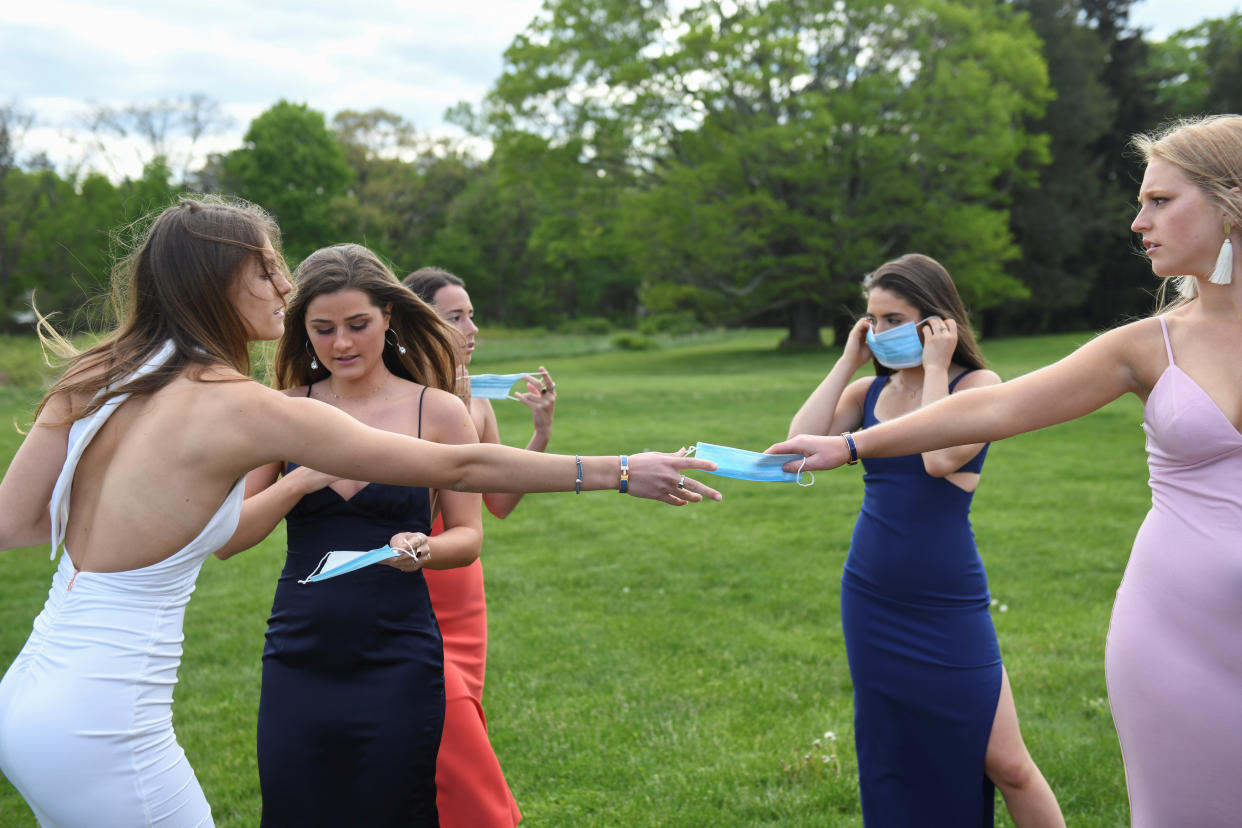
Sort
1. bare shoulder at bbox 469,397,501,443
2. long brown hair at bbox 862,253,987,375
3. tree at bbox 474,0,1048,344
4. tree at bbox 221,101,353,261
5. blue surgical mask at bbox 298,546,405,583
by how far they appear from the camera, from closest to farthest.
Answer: blue surgical mask at bbox 298,546,405,583, long brown hair at bbox 862,253,987,375, bare shoulder at bbox 469,397,501,443, tree at bbox 474,0,1048,344, tree at bbox 221,101,353,261

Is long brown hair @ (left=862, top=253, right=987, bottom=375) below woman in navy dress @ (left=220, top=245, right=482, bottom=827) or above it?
above

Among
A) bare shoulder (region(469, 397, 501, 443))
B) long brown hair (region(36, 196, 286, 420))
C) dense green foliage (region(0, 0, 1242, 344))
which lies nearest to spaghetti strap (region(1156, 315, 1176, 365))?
long brown hair (region(36, 196, 286, 420))

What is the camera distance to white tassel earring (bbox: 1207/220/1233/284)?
2537 millimetres

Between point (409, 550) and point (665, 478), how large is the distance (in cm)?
85

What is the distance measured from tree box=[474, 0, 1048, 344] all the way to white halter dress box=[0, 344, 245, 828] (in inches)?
1324

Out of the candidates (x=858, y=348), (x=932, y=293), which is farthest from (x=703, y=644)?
(x=932, y=293)

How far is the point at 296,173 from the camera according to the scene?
56625mm

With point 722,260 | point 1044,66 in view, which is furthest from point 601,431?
point 1044,66

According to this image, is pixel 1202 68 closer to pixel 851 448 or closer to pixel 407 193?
pixel 407 193

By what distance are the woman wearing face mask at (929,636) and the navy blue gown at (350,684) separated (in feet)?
5.75

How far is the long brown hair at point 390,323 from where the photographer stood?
3.62m

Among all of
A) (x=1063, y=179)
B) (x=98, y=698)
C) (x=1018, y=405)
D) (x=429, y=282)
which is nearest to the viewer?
(x=98, y=698)

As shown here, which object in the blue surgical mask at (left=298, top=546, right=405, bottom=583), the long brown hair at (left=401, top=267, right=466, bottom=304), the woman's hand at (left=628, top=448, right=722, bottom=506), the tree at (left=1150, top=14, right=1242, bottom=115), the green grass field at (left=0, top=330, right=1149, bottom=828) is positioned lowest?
the green grass field at (left=0, top=330, right=1149, bottom=828)

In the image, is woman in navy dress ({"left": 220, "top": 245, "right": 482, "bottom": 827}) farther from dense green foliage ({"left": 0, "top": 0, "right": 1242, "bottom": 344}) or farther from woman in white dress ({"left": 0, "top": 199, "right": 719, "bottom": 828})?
dense green foliage ({"left": 0, "top": 0, "right": 1242, "bottom": 344})
